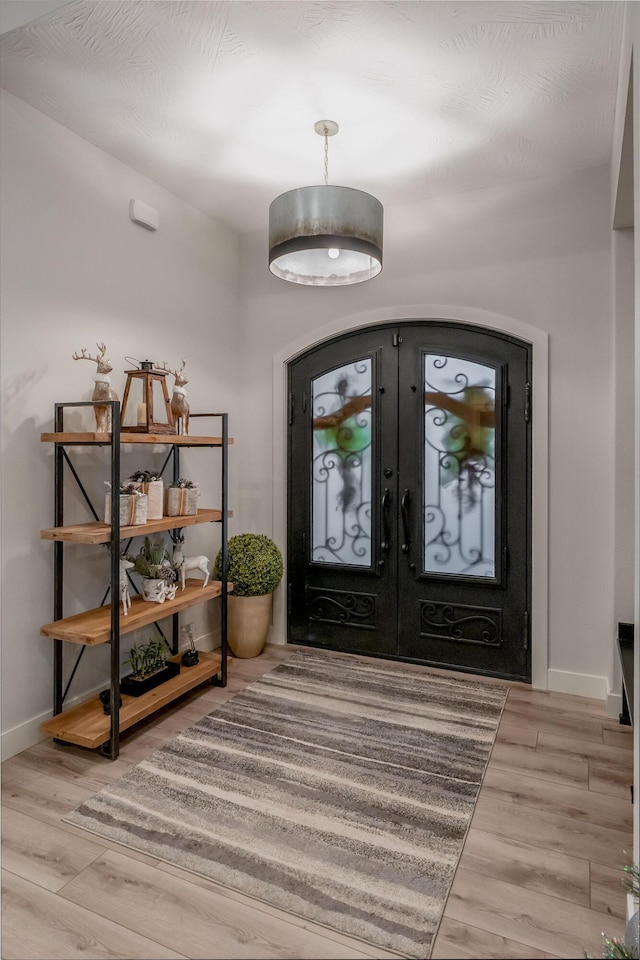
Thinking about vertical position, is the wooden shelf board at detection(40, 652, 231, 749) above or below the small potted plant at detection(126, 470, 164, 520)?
below

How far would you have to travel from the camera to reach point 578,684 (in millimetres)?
3100

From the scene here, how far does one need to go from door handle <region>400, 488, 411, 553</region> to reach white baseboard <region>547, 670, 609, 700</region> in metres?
1.04

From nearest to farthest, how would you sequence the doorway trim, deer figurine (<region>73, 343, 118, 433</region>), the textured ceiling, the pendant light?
the textured ceiling → the pendant light → deer figurine (<region>73, 343, 118, 433</region>) → the doorway trim

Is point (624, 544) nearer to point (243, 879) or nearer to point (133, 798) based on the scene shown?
point (243, 879)

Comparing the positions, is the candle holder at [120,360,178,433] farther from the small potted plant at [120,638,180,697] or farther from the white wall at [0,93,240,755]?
the small potted plant at [120,638,180,697]

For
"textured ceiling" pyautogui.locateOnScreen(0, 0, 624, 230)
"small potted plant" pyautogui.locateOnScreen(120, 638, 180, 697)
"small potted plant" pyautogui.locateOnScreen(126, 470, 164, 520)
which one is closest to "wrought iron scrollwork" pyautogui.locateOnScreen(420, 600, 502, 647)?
"small potted plant" pyautogui.locateOnScreen(120, 638, 180, 697)

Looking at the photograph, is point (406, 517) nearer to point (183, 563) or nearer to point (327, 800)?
point (183, 563)

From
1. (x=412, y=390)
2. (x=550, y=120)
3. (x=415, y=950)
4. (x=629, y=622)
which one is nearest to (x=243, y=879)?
(x=415, y=950)

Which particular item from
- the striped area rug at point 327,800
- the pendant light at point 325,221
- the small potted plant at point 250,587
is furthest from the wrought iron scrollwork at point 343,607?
the pendant light at point 325,221

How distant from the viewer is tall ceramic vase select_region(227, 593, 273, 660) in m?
3.55

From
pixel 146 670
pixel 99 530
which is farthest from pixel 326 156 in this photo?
pixel 146 670

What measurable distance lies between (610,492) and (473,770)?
5.20 ft

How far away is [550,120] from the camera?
2596 millimetres

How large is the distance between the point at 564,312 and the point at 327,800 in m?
2.67
